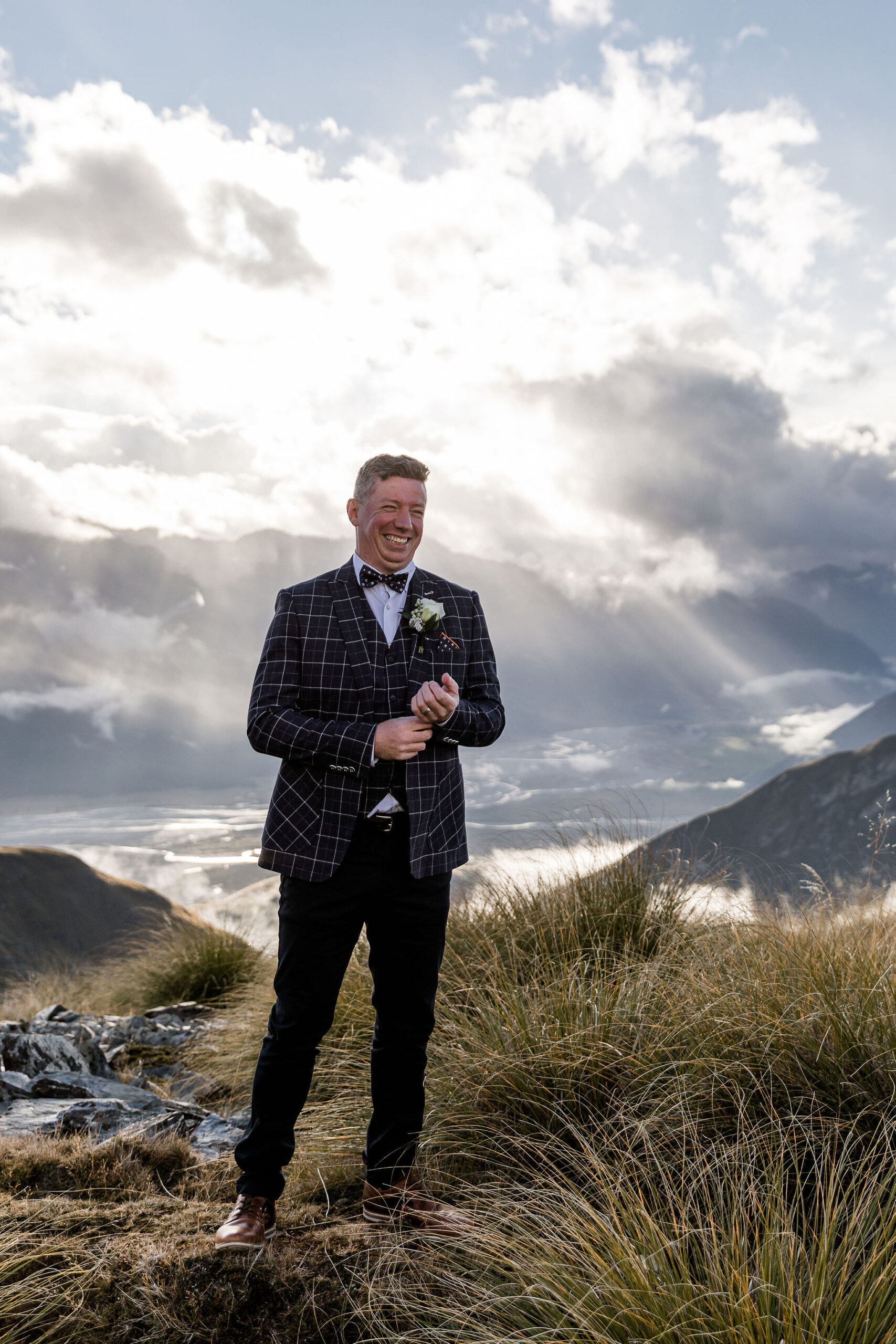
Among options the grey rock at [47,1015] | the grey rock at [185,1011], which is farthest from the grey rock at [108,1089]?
the grey rock at [185,1011]

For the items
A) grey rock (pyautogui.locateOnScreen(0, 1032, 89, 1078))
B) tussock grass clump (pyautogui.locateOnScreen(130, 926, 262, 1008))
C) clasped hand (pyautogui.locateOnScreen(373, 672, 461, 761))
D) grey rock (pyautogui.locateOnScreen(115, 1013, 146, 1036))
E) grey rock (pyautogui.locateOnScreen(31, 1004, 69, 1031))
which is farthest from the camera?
tussock grass clump (pyautogui.locateOnScreen(130, 926, 262, 1008))

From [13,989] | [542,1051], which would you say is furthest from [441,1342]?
[13,989]

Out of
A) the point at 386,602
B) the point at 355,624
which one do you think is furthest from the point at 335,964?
the point at 386,602

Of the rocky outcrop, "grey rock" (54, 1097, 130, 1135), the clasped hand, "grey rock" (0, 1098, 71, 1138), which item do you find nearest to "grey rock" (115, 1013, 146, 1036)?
the rocky outcrop

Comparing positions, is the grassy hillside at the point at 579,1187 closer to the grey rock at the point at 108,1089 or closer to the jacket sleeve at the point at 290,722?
the grey rock at the point at 108,1089

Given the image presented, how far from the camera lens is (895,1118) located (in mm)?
2826

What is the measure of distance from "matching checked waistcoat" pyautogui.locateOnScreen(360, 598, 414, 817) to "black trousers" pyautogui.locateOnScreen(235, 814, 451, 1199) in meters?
0.10

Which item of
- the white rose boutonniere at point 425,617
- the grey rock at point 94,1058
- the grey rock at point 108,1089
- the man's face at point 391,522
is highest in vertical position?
the man's face at point 391,522

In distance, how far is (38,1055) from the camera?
17.5 feet

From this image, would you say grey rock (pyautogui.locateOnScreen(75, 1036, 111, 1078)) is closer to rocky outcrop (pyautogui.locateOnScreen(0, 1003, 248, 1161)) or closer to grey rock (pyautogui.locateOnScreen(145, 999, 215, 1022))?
rocky outcrop (pyautogui.locateOnScreen(0, 1003, 248, 1161))

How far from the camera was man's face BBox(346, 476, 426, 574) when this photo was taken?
2.73 m

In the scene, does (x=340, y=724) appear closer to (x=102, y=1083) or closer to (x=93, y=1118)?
(x=93, y=1118)

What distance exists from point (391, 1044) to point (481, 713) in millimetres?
1102

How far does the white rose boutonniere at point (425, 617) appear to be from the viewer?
276 cm
